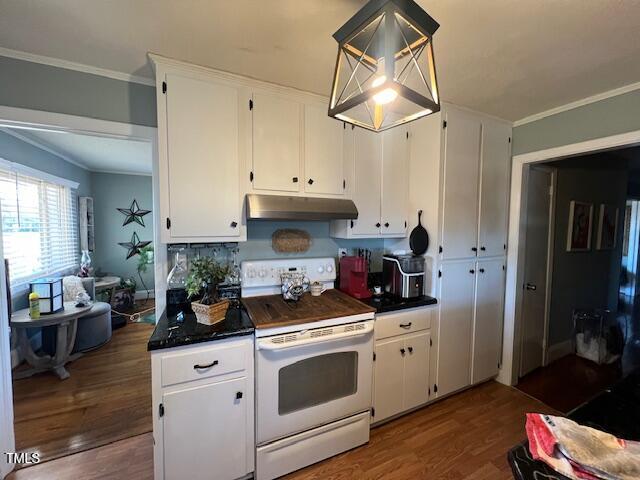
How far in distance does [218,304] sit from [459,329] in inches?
78.0

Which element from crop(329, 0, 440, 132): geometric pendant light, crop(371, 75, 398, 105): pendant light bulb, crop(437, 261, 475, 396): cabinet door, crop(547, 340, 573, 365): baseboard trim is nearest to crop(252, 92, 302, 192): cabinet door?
crop(329, 0, 440, 132): geometric pendant light

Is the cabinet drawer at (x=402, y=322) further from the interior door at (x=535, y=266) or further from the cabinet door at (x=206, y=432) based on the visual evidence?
the interior door at (x=535, y=266)

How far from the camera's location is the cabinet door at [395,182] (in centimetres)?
223

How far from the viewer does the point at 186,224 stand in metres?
1.67

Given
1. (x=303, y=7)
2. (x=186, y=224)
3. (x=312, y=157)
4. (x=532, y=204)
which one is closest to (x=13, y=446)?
(x=186, y=224)

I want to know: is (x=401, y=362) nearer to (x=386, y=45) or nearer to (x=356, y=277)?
(x=356, y=277)

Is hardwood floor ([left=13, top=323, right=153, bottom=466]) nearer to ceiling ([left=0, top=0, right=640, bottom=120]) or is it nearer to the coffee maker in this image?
the coffee maker

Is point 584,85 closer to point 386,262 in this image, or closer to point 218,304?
point 386,262

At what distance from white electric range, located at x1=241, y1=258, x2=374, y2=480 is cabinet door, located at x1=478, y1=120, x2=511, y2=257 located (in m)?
1.41

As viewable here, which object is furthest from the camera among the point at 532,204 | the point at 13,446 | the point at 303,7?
the point at 532,204

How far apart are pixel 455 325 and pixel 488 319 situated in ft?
1.50

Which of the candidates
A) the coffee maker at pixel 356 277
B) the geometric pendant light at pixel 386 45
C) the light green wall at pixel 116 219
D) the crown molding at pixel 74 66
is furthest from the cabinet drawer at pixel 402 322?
the light green wall at pixel 116 219

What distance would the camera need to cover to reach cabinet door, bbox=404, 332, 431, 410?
2.04 meters

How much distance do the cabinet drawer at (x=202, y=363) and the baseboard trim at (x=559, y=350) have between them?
3.43 m
